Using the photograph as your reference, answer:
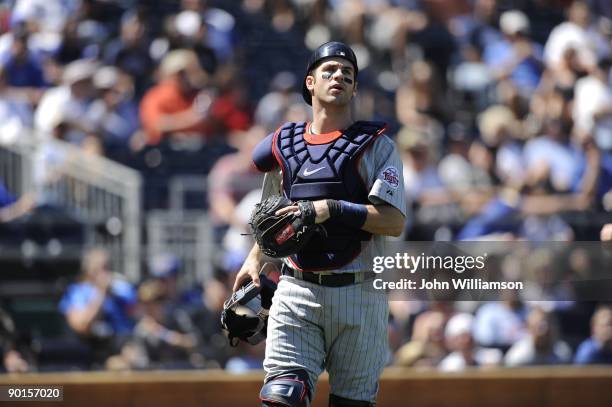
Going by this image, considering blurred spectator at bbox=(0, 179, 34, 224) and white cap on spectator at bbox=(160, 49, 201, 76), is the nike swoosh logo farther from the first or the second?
white cap on spectator at bbox=(160, 49, 201, 76)

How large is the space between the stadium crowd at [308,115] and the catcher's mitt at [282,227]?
397 centimetres

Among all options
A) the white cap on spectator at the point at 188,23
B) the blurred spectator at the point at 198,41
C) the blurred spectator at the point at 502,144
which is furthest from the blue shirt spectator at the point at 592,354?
the white cap on spectator at the point at 188,23

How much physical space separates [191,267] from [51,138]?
1691mm

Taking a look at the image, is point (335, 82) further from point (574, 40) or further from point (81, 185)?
point (574, 40)

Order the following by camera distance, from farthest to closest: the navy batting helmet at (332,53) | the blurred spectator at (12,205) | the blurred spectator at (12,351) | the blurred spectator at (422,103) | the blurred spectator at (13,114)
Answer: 1. the blurred spectator at (422,103)
2. the blurred spectator at (13,114)
3. the blurred spectator at (12,205)
4. the blurred spectator at (12,351)
5. the navy batting helmet at (332,53)

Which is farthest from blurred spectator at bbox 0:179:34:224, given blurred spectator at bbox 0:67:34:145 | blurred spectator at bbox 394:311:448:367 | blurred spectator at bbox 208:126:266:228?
blurred spectator at bbox 394:311:448:367

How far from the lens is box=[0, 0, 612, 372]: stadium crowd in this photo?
834 centimetres

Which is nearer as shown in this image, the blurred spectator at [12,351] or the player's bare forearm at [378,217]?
the player's bare forearm at [378,217]

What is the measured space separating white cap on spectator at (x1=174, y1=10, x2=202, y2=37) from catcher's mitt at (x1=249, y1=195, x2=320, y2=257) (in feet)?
21.0

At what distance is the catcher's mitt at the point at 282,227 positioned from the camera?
4195 mm

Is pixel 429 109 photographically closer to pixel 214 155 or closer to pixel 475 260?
pixel 214 155

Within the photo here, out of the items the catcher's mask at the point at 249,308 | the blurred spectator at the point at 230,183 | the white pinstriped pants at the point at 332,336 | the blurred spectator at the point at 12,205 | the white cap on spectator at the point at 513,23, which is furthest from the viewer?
the white cap on spectator at the point at 513,23

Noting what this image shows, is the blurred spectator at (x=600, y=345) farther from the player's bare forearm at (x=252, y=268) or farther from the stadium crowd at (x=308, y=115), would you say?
the player's bare forearm at (x=252, y=268)

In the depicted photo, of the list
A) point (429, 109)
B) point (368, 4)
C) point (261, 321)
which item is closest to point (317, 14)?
point (368, 4)
